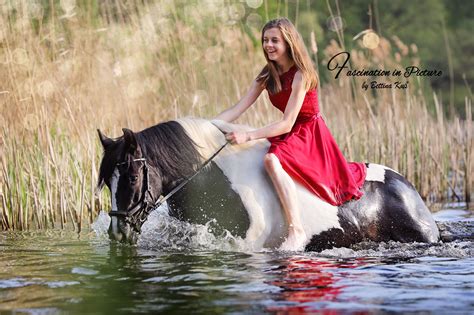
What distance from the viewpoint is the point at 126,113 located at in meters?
8.60

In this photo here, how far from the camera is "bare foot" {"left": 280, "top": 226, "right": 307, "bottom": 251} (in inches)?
221

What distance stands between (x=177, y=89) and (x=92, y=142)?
6.93ft

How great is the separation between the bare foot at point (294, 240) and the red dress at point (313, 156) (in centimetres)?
33

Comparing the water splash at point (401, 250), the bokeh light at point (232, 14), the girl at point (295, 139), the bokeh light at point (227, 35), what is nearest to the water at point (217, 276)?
the water splash at point (401, 250)

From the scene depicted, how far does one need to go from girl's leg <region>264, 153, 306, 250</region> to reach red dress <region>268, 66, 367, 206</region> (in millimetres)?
83

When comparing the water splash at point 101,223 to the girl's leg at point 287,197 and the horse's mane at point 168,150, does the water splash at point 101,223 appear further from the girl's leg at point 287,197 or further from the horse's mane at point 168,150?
the girl's leg at point 287,197

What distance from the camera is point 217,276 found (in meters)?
5.03

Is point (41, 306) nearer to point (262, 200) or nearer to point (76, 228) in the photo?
point (262, 200)

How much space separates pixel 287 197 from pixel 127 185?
3.46 feet

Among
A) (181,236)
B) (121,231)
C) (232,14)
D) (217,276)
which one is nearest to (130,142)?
(121,231)

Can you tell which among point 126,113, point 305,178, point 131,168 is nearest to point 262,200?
point 305,178

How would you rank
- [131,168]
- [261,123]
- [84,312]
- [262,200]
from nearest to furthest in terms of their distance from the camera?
1. [84,312]
2. [131,168]
3. [262,200]
4. [261,123]

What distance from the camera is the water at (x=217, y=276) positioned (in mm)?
4227

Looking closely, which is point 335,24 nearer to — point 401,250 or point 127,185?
point 401,250
